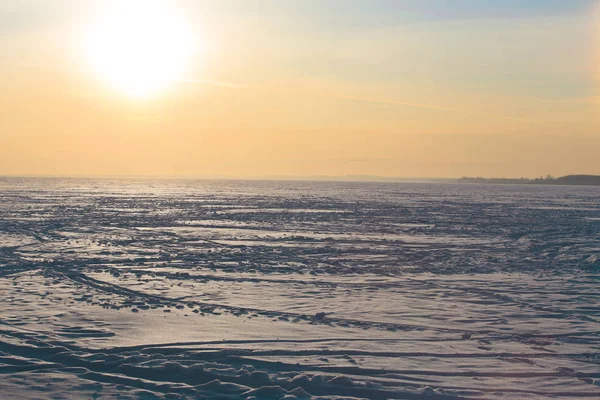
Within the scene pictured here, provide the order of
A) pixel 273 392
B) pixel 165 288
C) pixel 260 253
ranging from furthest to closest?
pixel 260 253
pixel 165 288
pixel 273 392

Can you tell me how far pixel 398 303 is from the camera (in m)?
12.8

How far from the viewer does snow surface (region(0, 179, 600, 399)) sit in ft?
26.0

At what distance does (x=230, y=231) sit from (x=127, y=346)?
63.2 feet

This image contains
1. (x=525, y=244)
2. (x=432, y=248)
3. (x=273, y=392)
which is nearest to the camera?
(x=273, y=392)

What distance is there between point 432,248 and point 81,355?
15.5 metres

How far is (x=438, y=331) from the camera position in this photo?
10.5 m

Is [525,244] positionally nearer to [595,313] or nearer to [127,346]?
[595,313]

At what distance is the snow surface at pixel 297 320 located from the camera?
7.93 metres

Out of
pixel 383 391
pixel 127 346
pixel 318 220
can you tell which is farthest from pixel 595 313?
pixel 318 220

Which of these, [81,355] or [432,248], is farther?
[432,248]

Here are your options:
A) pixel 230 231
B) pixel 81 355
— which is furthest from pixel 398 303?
pixel 230 231

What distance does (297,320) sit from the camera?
439 inches

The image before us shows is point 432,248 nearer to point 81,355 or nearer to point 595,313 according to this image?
point 595,313

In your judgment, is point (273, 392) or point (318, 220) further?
point (318, 220)
